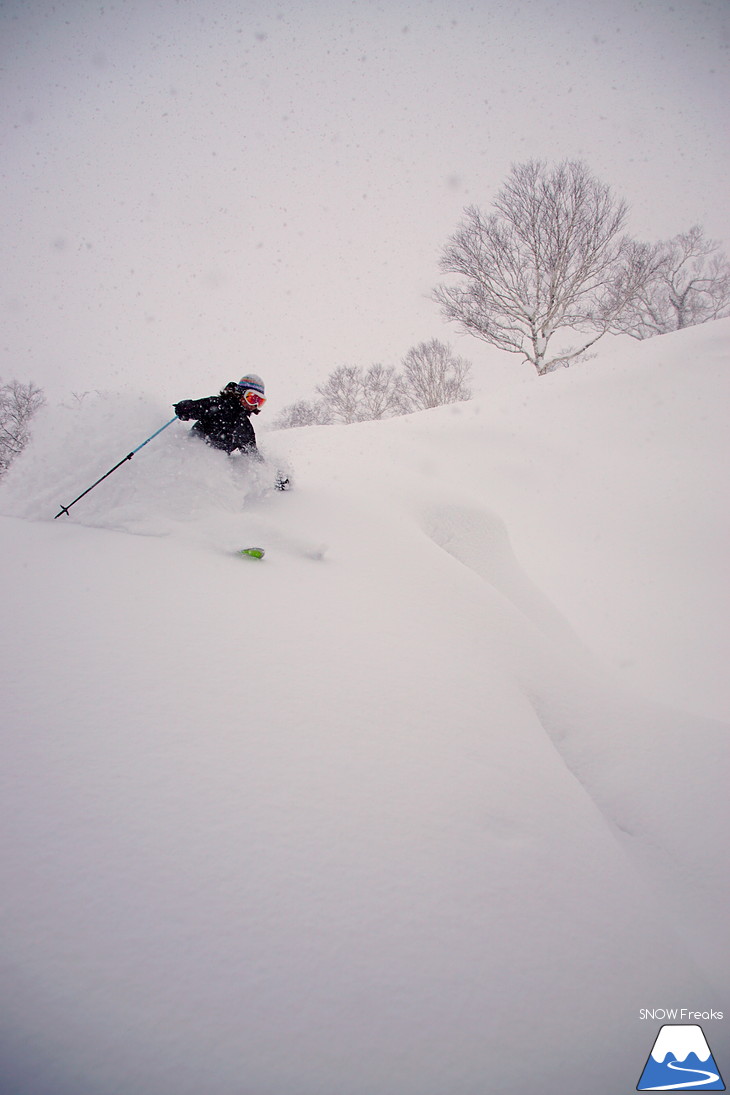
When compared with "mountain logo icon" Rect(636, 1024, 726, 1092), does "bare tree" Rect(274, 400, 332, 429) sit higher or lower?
higher

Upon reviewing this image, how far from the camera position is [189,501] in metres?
3.11

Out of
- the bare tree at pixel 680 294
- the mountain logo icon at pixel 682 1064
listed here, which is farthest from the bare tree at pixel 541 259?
the mountain logo icon at pixel 682 1064

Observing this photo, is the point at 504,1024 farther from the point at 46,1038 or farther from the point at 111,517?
the point at 111,517

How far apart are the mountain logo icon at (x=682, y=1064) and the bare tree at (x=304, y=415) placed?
25.6 metres

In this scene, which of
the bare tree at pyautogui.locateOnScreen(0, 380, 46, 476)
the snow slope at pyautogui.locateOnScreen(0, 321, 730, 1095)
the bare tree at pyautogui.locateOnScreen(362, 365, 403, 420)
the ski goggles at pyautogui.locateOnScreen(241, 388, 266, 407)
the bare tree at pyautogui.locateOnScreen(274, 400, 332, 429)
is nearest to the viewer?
the snow slope at pyautogui.locateOnScreen(0, 321, 730, 1095)

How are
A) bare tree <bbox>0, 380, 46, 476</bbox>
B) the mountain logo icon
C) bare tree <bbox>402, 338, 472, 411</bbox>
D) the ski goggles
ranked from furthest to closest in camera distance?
1. bare tree <bbox>402, 338, 472, 411</bbox>
2. bare tree <bbox>0, 380, 46, 476</bbox>
3. the ski goggles
4. the mountain logo icon

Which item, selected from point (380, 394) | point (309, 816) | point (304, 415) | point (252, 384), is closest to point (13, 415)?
point (304, 415)

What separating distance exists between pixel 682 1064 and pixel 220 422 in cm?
390

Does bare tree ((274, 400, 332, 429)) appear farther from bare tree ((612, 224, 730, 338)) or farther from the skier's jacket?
the skier's jacket

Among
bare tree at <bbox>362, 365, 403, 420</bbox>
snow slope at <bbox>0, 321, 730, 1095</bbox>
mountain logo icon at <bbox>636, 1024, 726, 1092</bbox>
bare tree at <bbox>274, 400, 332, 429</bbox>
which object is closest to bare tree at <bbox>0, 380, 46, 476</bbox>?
bare tree at <bbox>274, 400, 332, 429</bbox>

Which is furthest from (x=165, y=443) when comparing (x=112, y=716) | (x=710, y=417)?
(x=710, y=417)

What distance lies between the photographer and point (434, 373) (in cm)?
2016

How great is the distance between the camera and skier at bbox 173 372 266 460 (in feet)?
11.4

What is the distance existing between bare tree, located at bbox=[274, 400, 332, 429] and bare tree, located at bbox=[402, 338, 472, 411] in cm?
628
